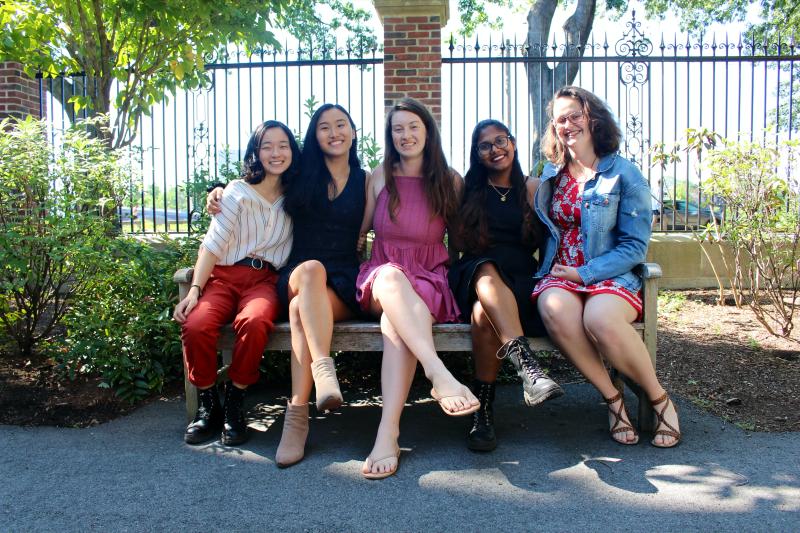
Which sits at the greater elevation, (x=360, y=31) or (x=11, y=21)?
(x=360, y=31)

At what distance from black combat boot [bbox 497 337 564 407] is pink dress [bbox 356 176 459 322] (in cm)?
48

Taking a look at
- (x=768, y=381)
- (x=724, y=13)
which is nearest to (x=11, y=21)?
(x=768, y=381)

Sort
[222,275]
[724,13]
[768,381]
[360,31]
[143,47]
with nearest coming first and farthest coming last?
[222,275]
[768,381]
[143,47]
[724,13]
[360,31]

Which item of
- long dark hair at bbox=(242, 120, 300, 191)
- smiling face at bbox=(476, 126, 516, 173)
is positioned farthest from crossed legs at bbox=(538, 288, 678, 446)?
long dark hair at bbox=(242, 120, 300, 191)

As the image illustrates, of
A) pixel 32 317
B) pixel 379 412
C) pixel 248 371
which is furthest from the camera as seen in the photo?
pixel 32 317

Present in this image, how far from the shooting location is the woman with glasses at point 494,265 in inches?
124

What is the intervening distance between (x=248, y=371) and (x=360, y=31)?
19.4 metres

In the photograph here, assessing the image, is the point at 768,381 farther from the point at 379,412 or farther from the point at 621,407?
the point at 379,412

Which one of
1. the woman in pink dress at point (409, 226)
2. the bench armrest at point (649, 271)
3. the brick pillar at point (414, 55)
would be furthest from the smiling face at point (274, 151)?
the brick pillar at point (414, 55)

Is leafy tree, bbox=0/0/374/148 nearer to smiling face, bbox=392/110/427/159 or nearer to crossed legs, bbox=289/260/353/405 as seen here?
smiling face, bbox=392/110/427/159

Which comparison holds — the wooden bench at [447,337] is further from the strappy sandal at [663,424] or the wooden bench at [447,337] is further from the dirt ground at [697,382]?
the dirt ground at [697,382]

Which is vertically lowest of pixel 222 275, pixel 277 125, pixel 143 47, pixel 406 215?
pixel 222 275

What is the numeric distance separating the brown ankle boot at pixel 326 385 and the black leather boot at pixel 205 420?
0.62 m

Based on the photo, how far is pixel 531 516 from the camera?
2.48 m
